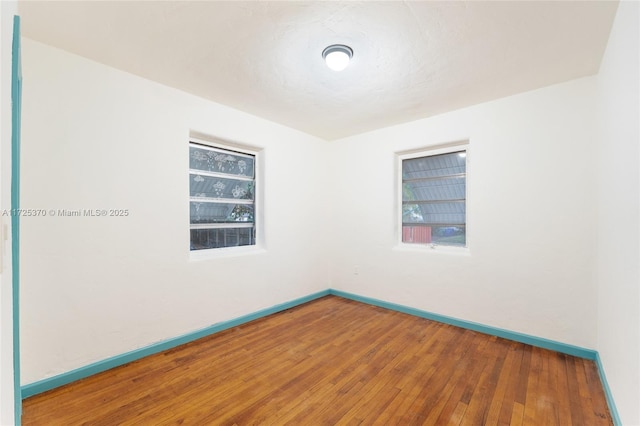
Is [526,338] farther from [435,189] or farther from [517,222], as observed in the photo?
[435,189]

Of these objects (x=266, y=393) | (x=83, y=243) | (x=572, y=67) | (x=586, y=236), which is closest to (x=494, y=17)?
(x=572, y=67)

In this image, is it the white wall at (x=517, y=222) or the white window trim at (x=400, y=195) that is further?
the white window trim at (x=400, y=195)

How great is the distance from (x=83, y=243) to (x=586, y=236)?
4277 mm

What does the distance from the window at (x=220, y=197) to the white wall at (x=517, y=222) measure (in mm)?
1866

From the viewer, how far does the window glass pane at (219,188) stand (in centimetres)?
310

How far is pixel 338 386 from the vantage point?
204 centimetres

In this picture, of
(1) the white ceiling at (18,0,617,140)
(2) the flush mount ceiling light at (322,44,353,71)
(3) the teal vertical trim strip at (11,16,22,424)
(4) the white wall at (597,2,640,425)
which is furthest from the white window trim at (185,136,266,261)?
(4) the white wall at (597,2,640,425)

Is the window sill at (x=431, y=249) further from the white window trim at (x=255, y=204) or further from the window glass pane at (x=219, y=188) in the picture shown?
the window glass pane at (x=219, y=188)

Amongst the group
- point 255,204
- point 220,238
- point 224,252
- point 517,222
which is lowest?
point 224,252

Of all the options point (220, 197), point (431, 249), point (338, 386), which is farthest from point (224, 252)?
point (431, 249)

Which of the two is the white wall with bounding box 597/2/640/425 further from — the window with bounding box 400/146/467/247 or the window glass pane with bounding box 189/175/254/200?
the window glass pane with bounding box 189/175/254/200

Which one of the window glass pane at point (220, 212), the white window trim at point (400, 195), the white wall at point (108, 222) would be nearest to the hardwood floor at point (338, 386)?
the white wall at point (108, 222)

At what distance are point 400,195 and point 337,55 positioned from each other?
7.45ft

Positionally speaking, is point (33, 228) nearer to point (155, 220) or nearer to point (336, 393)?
point (155, 220)
